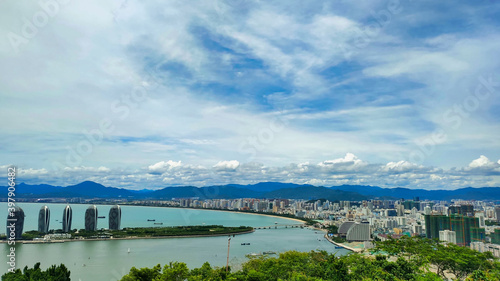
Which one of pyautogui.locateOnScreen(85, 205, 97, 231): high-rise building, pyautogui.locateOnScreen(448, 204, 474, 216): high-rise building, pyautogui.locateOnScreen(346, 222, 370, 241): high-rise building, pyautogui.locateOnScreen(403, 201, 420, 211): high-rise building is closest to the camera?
pyautogui.locateOnScreen(85, 205, 97, 231): high-rise building

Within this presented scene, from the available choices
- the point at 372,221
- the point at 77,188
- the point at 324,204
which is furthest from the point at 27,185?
the point at 372,221

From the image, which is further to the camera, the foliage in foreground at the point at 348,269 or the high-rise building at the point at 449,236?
the high-rise building at the point at 449,236

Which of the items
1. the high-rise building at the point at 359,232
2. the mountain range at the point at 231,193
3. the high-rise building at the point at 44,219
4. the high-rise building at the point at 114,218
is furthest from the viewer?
the mountain range at the point at 231,193

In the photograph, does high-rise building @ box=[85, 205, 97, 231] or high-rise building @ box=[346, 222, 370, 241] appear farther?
high-rise building @ box=[346, 222, 370, 241]

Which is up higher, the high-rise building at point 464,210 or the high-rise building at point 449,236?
the high-rise building at point 464,210

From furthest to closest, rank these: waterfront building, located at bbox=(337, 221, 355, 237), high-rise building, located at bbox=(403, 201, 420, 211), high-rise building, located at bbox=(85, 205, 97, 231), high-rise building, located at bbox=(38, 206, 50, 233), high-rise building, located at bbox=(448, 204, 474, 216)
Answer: high-rise building, located at bbox=(403, 201, 420, 211)
high-rise building, located at bbox=(448, 204, 474, 216)
waterfront building, located at bbox=(337, 221, 355, 237)
high-rise building, located at bbox=(85, 205, 97, 231)
high-rise building, located at bbox=(38, 206, 50, 233)

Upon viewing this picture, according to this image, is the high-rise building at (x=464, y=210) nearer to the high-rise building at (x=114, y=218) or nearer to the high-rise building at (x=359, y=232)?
the high-rise building at (x=359, y=232)

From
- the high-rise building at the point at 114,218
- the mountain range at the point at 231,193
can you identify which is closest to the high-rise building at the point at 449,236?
the high-rise building at the point at 114,218

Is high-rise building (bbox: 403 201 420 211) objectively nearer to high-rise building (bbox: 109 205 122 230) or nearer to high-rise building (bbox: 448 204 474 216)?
high-rise building (bbox: 448 204 474 216)

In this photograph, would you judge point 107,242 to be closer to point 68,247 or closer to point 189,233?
point 68,247

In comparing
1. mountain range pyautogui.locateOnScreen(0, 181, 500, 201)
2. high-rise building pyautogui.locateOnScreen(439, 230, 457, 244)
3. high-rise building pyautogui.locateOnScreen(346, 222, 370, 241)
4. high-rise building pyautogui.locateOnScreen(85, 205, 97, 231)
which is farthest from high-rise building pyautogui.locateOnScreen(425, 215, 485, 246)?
mountain range pyautogui.locateOnScreen(0, 181, 500, 201)

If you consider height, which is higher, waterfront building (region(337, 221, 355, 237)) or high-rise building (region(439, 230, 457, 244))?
high-rise building (region(439, 230, 457, 244))
